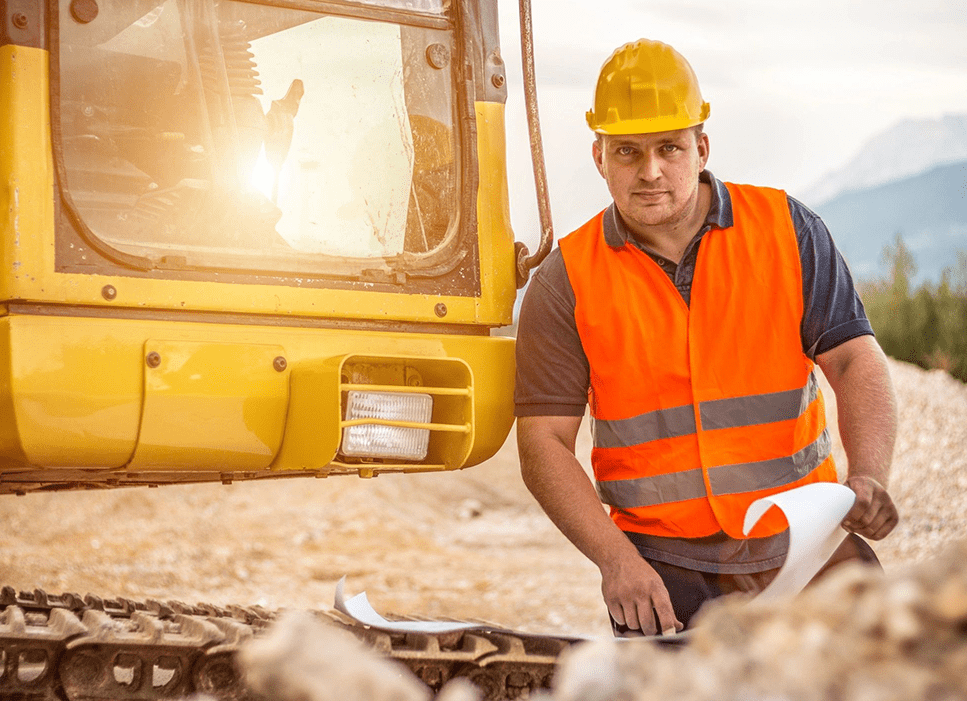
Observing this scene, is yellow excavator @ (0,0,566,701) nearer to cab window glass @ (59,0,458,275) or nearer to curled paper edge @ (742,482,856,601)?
cab window glass @ (59,0,458,275)

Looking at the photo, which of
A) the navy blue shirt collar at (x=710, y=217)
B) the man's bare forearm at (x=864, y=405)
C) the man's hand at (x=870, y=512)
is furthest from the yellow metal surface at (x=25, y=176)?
the man's bare forearm at (x=864, y=405)

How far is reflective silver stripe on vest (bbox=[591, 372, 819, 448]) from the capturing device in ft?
10.2

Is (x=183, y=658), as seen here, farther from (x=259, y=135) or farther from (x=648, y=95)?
(x=648, y=95)

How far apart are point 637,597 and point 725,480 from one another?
0.45 meters

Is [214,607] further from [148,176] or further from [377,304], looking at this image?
[148,176]

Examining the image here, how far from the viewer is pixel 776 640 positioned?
3.26 ft

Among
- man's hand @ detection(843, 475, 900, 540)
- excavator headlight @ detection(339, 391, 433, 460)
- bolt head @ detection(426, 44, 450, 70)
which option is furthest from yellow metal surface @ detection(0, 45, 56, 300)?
man's hand @ detection(843, 475, 900, 540)

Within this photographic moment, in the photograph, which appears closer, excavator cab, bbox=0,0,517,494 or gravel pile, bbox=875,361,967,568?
excavator cab, bbox=0,0,517,494

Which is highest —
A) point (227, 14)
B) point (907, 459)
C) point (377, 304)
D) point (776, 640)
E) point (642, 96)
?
point (227, 14)

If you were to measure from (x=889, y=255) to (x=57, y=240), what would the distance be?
51.3 ft

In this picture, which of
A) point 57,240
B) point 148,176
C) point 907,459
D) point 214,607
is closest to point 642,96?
point 148,176

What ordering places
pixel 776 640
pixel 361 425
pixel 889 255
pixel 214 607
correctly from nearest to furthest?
pixel 776 640 < pixel 361 425 < pixel 214 607 < pixel 889 255

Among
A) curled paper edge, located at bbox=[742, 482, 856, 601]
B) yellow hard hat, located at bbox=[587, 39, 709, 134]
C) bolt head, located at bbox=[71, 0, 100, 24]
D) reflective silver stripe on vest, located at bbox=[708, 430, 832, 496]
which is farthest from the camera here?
yellow hard hat, located at bbox=[587, 39, 709, 134]

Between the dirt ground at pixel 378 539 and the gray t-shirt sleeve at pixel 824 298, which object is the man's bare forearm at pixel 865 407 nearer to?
the gray t-shirt sleeve at pixel 824 298
